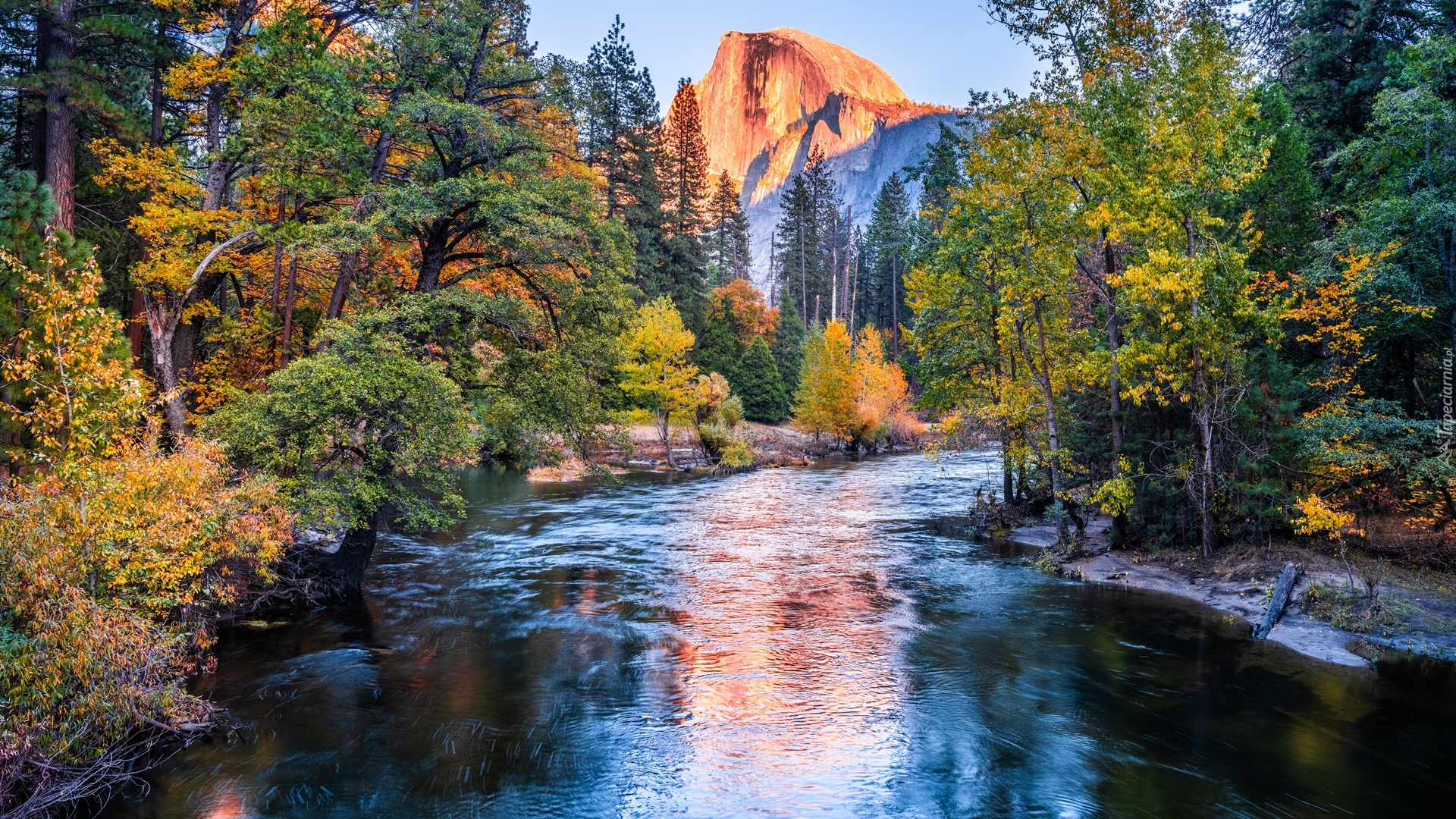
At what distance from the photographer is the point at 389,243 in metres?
18.4

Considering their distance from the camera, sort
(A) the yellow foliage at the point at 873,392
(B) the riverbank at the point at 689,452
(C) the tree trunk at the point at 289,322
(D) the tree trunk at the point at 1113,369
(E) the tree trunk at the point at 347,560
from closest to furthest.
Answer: (E) the tree trunk at the point at 347,560 → (D) the tree trunk at the point at 1113,369 → (C) the tree trunk at the point at 289,322 → (B) the riverbank at the point at 689,452 → (A) the yellow foliage at the point at 873,392

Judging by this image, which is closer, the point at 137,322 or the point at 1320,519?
the point at 1320,519

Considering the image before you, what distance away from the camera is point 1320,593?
1292 centimetres

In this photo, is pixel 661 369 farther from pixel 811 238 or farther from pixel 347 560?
pixel 811 238

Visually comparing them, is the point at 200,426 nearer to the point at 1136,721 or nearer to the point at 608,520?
the point at 608,520

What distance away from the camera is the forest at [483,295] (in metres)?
8.76

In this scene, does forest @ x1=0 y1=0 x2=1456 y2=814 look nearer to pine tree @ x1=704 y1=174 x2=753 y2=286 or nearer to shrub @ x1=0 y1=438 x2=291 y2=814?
shrub @ x1=0 y1=438 x2=291 y2=814

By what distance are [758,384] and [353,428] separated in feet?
133

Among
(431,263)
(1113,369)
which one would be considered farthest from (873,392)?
(431,263)

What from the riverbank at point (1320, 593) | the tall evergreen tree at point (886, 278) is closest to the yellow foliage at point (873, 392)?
the tall evergreen tree at point (886, 278)

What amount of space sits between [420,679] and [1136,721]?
33.9 feet

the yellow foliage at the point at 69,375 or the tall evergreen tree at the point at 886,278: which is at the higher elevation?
the tall evergreen tree at the point at 886,278

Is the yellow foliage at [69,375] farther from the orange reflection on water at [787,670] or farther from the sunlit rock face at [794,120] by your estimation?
the sunlit rock face at [794,120]

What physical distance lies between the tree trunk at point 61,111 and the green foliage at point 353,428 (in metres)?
4.53
